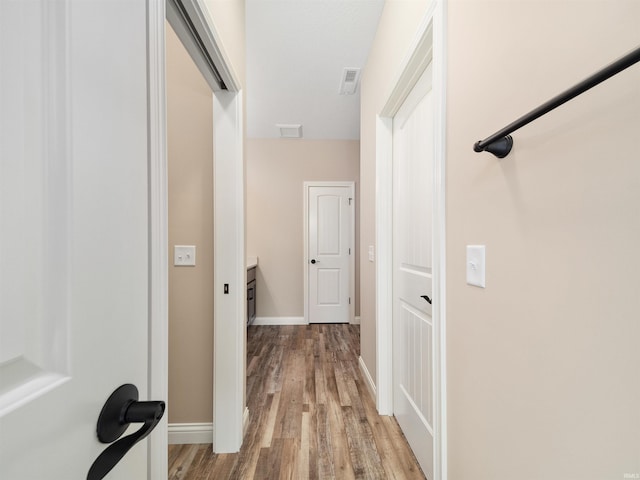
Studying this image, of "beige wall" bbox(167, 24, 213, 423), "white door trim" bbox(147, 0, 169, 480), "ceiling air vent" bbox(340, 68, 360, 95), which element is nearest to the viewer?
"white door trim" bbox(147, 0, 169, 480)

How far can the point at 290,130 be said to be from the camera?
13.2 feet

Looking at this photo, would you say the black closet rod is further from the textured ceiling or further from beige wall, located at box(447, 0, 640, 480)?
the textured ceiling

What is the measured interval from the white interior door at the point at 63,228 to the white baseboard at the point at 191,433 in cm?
142

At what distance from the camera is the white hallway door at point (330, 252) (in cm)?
437

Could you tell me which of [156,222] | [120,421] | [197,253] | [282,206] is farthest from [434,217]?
[282,206]

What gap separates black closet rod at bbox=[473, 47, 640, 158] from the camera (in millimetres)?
427

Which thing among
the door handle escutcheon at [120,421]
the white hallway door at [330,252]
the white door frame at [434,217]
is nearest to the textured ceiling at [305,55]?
the white door frame at [434,217]

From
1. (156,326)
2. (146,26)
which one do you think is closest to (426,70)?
(146,26)

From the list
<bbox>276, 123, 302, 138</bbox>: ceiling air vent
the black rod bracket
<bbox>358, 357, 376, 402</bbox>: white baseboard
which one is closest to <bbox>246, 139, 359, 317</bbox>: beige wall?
<bbox>276, 123, 302, 138</bbox>: ceiling air vent

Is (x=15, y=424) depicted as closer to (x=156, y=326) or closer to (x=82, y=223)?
(x=82, y=223)

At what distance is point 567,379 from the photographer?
1.98ft

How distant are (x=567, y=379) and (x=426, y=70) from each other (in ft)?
4.62

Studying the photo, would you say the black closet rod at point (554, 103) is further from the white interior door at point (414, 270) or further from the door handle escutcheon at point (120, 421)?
the door handle escutcheon at point (120, 421)

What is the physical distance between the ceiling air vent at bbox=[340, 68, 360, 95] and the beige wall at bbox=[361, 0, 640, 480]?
5.88 feet
